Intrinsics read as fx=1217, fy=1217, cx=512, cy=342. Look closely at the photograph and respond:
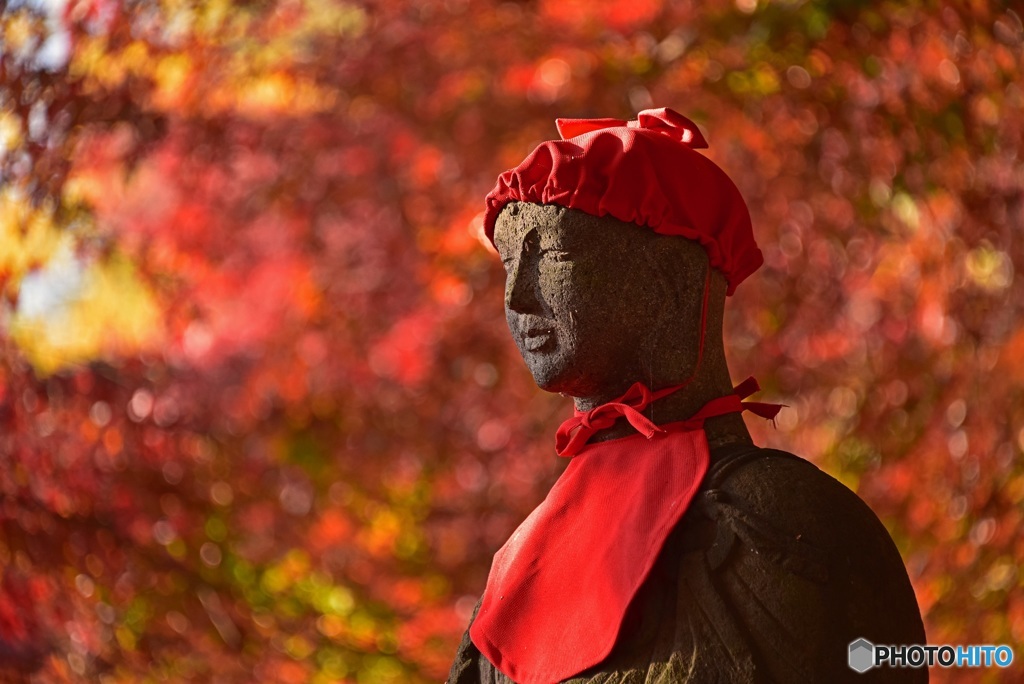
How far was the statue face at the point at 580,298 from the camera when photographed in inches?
70.1

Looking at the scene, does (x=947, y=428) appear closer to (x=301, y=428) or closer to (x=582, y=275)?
(x=582, y=275)

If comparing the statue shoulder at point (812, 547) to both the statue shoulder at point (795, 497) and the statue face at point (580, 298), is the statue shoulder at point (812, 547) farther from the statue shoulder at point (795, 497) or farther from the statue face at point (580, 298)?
the statue face at point (580, 298)

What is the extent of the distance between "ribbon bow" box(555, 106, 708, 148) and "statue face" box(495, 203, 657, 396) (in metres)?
0.26

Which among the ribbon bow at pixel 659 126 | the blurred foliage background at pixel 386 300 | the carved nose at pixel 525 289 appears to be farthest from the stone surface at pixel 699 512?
the blurred foliage background at pixel 386 300

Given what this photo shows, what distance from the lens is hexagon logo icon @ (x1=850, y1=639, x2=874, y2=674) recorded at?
1.53 m

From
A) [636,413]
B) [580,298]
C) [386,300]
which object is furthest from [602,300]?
[386,300]

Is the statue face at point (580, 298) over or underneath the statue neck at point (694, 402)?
over

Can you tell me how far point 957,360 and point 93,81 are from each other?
10.6 feet

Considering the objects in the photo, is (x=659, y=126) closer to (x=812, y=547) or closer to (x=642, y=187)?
(x=642, y=187)

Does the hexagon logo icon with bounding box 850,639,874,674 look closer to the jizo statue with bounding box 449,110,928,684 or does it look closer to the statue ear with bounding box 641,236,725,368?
the jizo statue with bounding box 449,110,928,684

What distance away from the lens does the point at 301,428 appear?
6.82m

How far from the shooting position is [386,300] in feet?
→ 21.5

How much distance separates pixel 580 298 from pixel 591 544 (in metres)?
0.36

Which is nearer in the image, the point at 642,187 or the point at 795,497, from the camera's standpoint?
the point at 795,497
